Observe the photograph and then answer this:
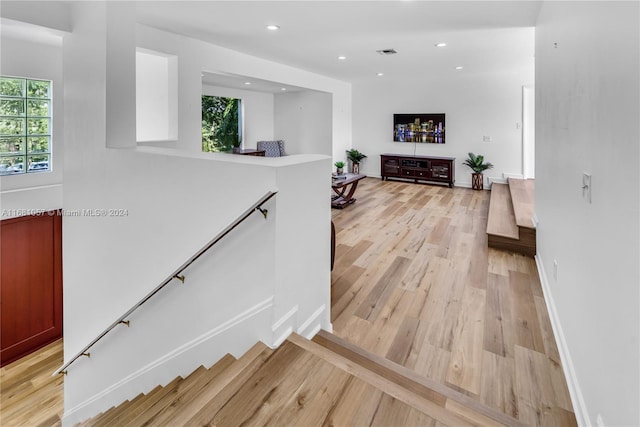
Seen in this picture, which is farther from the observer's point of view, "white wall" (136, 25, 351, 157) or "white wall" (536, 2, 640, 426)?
"white wall" (136, 25, 351, 157)

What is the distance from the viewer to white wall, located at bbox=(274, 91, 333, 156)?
9.23 meters

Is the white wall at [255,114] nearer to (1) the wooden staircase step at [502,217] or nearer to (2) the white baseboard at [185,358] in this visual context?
(1) the wooden staircase step at [502,217]

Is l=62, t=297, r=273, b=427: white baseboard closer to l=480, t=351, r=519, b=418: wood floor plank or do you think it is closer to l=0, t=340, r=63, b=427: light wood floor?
l=0, t=340, r=63, b=427: light wood floor

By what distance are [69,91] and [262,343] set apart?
248cm

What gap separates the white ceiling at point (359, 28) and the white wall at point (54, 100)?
3.50 ft

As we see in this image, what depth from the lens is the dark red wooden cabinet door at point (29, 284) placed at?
3.96 meters

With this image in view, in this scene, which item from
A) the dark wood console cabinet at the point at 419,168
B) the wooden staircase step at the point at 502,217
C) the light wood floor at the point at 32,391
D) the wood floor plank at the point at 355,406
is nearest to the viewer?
the wood floor plank at the point at 355,406

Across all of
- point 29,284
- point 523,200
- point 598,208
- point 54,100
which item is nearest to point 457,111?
point 523,200

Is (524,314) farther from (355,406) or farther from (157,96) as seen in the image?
(157,96)

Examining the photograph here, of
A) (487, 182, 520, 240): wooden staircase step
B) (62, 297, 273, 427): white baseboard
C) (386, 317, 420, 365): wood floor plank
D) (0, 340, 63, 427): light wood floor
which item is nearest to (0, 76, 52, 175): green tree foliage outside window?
(0, 340, 63, 427): light wood floor

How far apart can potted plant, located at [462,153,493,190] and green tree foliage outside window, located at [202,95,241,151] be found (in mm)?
5799

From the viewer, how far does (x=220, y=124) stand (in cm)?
909

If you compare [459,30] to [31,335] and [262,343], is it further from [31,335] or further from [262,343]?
[31,335]

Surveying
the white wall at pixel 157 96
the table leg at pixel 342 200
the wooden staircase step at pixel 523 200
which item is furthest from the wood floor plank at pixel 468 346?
the white wall at pixel 157 96
